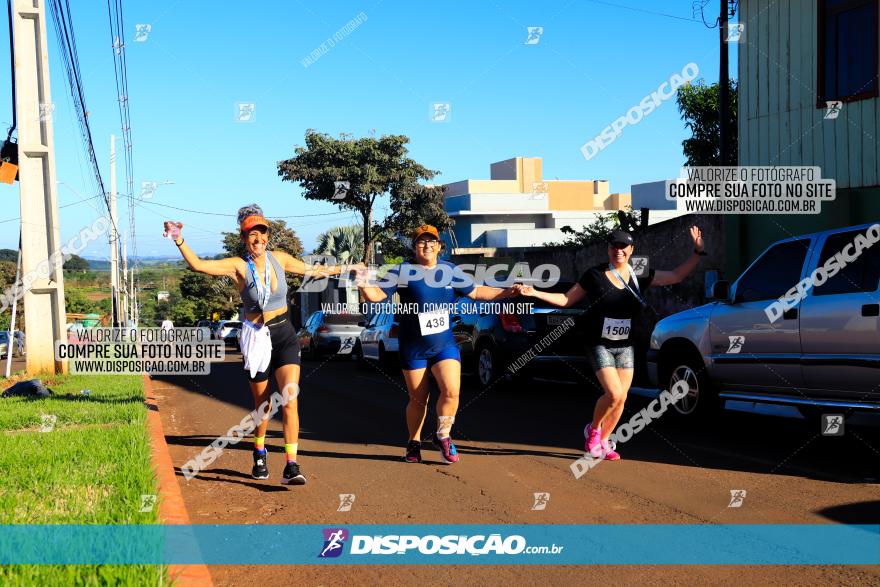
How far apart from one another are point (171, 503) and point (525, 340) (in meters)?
7.83

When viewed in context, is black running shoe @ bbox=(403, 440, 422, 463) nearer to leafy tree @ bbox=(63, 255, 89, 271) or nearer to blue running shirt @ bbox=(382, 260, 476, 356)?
blue running shirt @ bbox=(382, 260, 476, 356)

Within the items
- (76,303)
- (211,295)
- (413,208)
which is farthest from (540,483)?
(76,303)

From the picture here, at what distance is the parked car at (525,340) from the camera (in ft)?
42.0

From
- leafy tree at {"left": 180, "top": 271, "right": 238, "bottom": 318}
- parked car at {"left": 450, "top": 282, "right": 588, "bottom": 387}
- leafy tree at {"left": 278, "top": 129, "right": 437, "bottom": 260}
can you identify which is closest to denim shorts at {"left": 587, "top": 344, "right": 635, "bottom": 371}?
parked car at {"left": 450, "top": 282, "right": 588, "bottom": 387}

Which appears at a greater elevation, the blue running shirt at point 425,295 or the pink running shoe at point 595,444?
the blue running shirt at point 425,295

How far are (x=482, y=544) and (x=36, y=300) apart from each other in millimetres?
13645

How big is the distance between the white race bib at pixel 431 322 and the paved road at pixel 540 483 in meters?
1.17

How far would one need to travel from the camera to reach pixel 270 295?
23.0 ft

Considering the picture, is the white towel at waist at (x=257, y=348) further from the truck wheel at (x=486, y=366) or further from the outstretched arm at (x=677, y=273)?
the truck wheel at (x=486, y=366)

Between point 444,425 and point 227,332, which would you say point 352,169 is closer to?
point 227,332

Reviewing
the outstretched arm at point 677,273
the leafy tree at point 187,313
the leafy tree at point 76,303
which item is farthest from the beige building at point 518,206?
the leafy tree at point 76,303

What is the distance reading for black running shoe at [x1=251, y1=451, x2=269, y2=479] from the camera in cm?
726

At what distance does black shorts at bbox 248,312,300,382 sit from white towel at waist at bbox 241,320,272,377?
0.05 metres

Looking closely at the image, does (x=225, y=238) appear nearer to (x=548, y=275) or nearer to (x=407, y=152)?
(x=407, y=152)
